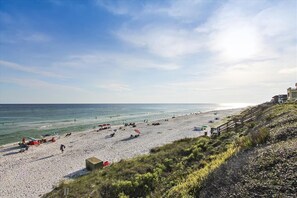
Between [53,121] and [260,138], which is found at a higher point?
[260,138]

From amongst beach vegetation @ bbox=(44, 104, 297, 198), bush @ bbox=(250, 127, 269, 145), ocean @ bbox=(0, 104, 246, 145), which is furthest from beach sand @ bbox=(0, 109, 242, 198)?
bush @ bbox=(250, 127, 269, 145)

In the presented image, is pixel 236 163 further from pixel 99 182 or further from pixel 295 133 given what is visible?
pixel 99 182

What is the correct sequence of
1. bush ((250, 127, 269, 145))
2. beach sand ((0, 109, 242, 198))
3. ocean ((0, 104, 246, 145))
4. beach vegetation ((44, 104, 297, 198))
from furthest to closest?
ocean ((0, 104, 246, 145))
beach sand ((0, 109, 242, 198))
bush ((250, 127, 269, 145))
beach vegetation ((44, 104, 297, 198))

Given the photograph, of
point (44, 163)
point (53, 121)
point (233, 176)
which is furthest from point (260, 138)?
point (53, 121)

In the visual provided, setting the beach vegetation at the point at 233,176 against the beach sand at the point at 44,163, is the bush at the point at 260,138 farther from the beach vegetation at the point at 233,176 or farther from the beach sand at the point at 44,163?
the beach sand at the point at 44,163

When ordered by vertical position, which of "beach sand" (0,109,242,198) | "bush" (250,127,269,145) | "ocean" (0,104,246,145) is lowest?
"beach sand" (0,109,242,198)

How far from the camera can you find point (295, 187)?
15.9 feet

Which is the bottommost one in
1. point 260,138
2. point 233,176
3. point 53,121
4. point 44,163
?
point 44,163

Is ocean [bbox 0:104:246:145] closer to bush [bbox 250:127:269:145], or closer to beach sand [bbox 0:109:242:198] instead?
→ beach sand [bbox 0:109:242:198]

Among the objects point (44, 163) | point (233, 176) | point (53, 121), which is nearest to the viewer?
point (233, 176)

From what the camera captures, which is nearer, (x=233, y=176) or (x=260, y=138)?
(x=233, y=176)

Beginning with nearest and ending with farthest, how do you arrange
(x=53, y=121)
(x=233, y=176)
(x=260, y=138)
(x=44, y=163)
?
(x=233, y=176)
(x=260, y=138)
(x=44, y=163)
(x=53, y=121)

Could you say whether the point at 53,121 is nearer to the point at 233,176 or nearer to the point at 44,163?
the point at 44,163

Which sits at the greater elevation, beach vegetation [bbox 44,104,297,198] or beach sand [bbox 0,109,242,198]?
beach vegetation [bbox 44,104,297,198]
